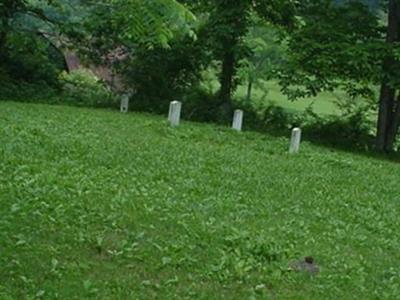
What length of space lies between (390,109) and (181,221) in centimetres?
1050

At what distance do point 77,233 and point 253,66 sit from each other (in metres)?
12.9

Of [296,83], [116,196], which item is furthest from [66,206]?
[296,83]

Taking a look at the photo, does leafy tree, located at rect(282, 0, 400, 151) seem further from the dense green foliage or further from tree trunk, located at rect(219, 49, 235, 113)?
tree trunk, located at rect(219, 49, 235, 113)

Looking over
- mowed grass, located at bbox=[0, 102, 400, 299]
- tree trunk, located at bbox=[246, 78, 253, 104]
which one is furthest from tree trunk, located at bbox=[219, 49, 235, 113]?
mowed grass, located at bbox=[0, 102, 400, 299]

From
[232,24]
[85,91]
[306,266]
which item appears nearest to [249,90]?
[232,24]

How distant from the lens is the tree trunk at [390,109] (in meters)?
15.7

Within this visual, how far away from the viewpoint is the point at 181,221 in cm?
661

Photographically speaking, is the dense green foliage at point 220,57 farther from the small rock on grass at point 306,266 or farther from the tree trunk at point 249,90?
the small rock on grass at point 306,266

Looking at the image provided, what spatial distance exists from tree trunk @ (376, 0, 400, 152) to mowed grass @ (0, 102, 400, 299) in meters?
4.57

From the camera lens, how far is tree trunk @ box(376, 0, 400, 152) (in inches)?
616

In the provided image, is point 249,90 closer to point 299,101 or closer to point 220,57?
point 299,101

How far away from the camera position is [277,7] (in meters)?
17.4

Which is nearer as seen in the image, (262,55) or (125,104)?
(125,104)

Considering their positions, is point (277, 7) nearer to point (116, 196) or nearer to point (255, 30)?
point (255, 30)
